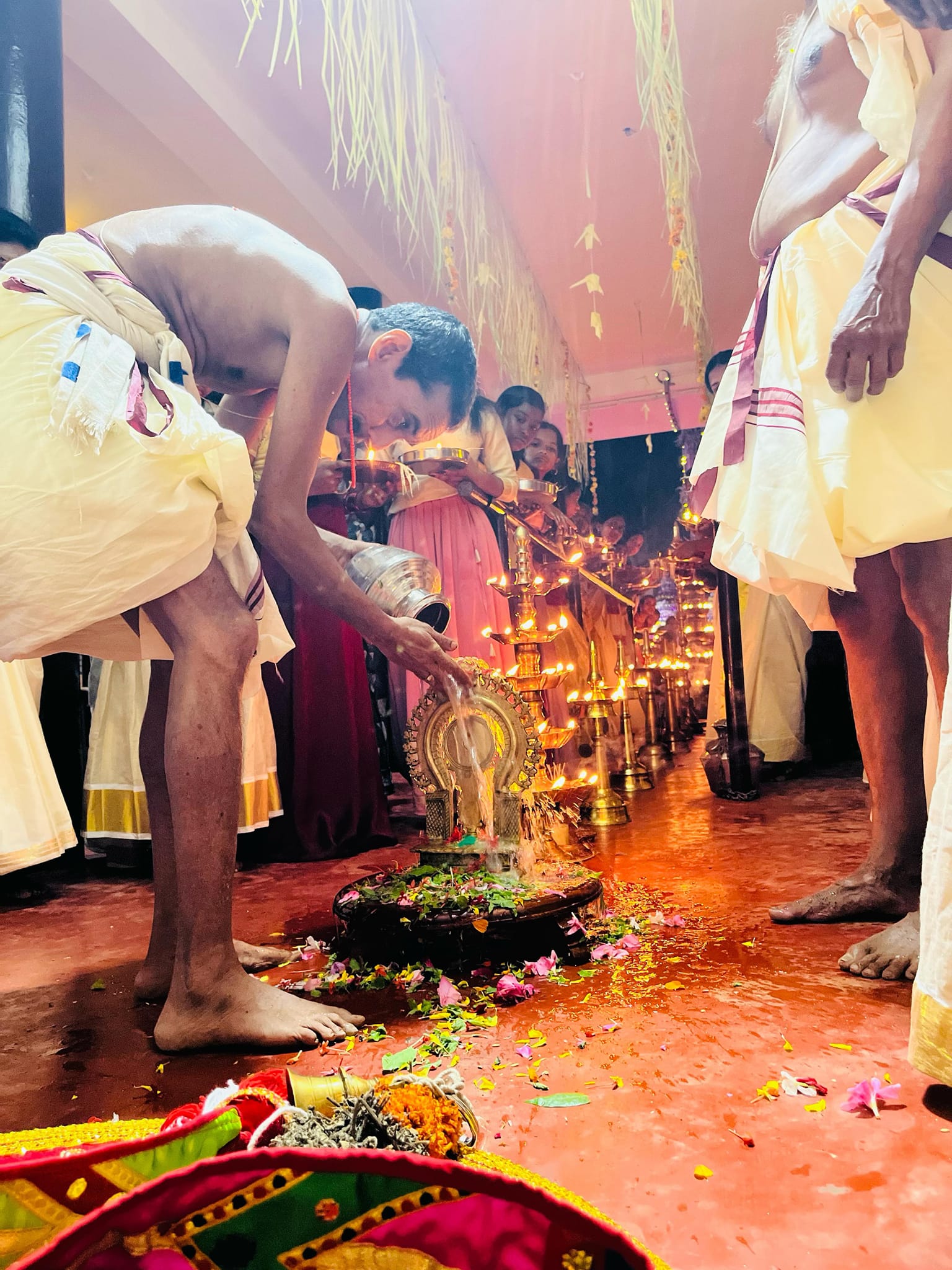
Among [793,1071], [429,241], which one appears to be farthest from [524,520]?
[793,1071]

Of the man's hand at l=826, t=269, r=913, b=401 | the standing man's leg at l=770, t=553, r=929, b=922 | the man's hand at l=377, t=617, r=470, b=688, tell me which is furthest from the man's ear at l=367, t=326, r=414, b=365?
the standing man's leg at l=770, t=553, r=929, b=922

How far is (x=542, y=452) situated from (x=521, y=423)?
29 cm

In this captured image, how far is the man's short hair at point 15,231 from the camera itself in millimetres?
2059

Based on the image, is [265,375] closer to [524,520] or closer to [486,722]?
[486,722]

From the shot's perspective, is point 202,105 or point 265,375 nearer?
point 265,375

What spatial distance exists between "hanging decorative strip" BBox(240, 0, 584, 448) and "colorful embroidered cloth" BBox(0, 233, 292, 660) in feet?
5.09

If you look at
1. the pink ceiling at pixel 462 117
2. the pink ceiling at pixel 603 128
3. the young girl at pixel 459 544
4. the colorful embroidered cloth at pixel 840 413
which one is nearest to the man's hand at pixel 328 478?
the young girl at pixel 459 544

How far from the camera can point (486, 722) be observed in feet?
5.97

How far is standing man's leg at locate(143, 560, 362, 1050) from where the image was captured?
1.11 meters

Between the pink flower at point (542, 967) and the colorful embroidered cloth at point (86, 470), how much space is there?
83cm

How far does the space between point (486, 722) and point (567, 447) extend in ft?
12.9

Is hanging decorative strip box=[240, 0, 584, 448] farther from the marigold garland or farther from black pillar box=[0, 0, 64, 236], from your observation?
the marigold garland

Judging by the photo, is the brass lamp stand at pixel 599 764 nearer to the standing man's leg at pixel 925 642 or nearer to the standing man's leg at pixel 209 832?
the standing man's leg at pixel 925 642

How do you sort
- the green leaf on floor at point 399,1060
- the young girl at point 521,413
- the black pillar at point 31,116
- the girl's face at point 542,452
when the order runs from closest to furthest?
the green leaf on floor at point 399,1060
the black pillar at point 31,116
the young girl at point 521,413
the girl's face at point 542,452
